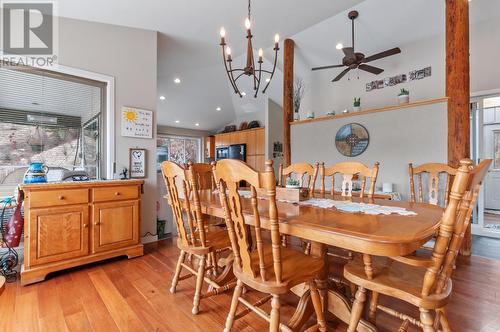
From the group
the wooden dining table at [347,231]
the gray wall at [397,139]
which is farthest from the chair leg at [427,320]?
the gray wall at [397,139]

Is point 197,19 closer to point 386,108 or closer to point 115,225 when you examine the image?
point 115,225

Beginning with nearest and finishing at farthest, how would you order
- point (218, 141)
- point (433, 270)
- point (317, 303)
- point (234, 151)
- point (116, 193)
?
1. point (433, 270)
2. point (317, 303)
3. point (116, 193)
4. point (234, 151)
5. point (218, 141)

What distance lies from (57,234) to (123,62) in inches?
84.1

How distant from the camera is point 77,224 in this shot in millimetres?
2400

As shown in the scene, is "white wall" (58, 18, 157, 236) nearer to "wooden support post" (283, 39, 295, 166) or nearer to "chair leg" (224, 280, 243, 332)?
"chair leg" (224, 280, 243, 332)

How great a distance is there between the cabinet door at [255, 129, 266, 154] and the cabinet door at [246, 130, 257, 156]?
9 centimetres

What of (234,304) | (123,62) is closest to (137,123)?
(123,62)

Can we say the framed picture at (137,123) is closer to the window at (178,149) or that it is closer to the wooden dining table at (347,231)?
the wooden dining table at (347,231)

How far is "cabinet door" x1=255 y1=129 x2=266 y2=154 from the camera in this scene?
735 cm

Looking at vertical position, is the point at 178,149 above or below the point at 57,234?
above

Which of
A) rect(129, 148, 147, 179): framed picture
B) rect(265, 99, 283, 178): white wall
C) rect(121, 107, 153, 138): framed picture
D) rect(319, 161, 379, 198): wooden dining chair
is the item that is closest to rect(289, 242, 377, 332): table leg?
rect(319, 161, 379, 198): wooden dining chair

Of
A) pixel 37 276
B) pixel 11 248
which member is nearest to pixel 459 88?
pixel 37 276

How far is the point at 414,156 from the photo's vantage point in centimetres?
358

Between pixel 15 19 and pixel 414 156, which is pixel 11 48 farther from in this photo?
pixel 414 156
